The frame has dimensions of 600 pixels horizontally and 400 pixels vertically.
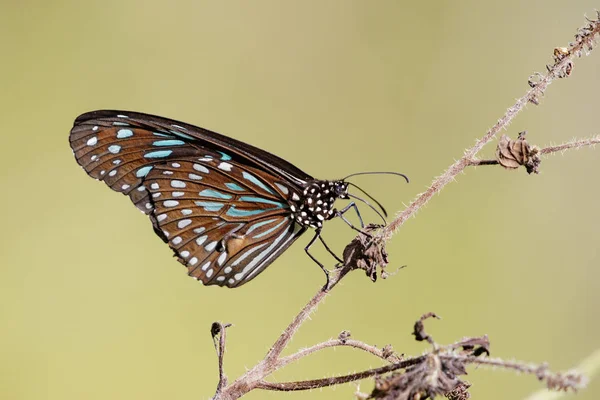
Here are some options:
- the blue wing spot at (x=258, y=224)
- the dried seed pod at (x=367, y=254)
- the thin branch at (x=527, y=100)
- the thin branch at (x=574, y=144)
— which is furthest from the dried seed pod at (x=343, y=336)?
the blue wing spot at (x=258, y=224)

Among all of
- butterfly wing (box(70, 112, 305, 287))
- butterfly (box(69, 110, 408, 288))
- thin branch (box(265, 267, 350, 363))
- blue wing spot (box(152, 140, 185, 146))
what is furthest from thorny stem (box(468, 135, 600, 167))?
blue wing spot (box(152, 140, 185, 146))

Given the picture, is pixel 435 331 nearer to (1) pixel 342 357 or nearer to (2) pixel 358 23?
(1) pixel 342 357

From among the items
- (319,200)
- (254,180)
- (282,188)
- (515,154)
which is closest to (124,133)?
(254,180)

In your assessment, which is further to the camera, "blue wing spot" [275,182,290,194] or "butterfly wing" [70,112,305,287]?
"blue wing spot" [275,182,290,194]

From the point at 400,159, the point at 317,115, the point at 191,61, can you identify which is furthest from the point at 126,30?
the point at 400,159

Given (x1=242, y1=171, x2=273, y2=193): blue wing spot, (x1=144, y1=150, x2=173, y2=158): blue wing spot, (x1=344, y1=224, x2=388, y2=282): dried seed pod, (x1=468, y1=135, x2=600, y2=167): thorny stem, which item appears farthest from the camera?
(x1=242, y1=171, x2=273, y2=193): blue wing spot

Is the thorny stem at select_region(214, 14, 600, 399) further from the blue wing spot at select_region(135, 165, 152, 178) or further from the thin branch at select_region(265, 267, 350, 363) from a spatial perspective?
the blue wing spot at select_region(135, 165, 152, 178)

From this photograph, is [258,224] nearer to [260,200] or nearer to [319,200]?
[260,200]

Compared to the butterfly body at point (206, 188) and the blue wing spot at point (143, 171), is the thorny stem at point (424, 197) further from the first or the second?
the blue wing spot at point (143, 171)
